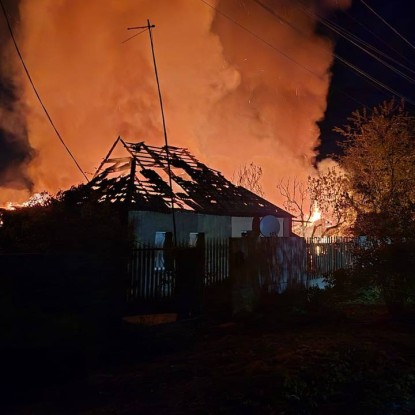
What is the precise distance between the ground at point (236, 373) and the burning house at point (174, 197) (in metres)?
5.76

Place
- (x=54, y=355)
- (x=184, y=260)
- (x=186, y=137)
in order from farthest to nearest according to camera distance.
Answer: (x=186, y=137), (x=184, y=260), (x=54, y=355)

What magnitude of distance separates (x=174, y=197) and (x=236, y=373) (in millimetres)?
11913

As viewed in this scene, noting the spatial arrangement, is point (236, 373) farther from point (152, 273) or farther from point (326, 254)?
point (326, 254)

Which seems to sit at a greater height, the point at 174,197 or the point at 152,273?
the point at 174,197

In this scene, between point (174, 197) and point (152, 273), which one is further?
point (174, 197)

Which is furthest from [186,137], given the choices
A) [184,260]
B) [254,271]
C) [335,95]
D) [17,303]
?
[17,303]

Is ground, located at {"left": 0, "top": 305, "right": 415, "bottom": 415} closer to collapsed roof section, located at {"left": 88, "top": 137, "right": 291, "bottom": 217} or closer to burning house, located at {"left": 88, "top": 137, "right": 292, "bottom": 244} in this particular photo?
burning house, located at {"left": 88, "top": 137, "right": 292, "bottom": 244}

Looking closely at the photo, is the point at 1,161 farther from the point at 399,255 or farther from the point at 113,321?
the point at 399,255

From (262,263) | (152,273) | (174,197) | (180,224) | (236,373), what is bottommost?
(236,373)

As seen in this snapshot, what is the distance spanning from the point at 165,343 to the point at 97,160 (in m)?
18.0

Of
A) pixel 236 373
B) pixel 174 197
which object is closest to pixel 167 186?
pixel 174 197

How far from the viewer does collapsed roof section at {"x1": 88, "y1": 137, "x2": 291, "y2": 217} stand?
1588cm

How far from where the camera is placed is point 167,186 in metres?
17.6

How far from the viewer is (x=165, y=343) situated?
7926 mm
